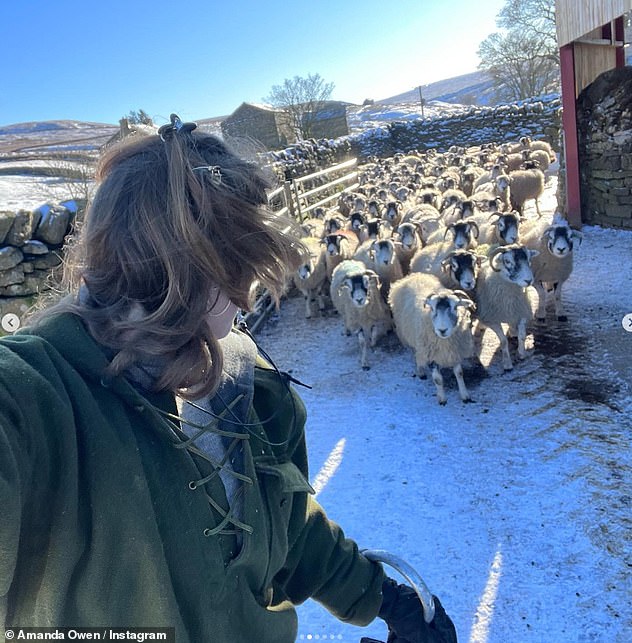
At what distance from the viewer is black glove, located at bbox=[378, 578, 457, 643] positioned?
4.21 ft

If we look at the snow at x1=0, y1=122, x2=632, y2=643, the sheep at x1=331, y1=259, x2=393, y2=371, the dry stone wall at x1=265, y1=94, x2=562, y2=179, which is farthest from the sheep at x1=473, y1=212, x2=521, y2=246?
the dry stone wall at x1=265, y1=94, x2=562, y2=179

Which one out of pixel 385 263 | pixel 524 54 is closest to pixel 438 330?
pixel 385 263

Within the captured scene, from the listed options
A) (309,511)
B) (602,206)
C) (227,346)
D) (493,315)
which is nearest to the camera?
(227,346)

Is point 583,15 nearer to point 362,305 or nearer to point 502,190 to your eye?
point 502,190

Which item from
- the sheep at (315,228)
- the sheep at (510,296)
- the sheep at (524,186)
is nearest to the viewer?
the sheep at (510,296)

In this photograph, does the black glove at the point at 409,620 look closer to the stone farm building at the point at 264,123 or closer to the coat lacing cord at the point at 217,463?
the coat lacing cord at the point at 217,463

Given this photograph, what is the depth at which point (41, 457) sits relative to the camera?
0.70 metres

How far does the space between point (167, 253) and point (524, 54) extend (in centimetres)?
4385

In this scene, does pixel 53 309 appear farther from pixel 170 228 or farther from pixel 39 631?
pixel 39 631

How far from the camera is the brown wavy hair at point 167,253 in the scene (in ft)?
2.81

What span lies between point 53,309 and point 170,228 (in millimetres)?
239

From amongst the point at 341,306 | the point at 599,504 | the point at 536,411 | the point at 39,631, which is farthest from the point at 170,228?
the point at 341,306

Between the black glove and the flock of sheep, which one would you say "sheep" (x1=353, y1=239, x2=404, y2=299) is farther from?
the black glove

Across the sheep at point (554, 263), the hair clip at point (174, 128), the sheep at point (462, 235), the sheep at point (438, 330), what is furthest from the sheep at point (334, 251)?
the hair clip at point (174, 128)
